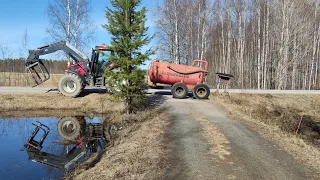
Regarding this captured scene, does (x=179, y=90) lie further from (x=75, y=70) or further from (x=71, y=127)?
(x=71, y=127)

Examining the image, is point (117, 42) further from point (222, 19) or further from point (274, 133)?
point (222, 19)

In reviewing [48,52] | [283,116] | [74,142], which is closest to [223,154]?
[74,142]

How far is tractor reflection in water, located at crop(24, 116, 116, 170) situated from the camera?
8355mm

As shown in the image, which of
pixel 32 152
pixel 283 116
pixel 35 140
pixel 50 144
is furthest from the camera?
pixel 283 116

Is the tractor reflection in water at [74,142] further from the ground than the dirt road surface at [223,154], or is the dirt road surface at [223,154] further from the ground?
the dirt road surface at [223,154]


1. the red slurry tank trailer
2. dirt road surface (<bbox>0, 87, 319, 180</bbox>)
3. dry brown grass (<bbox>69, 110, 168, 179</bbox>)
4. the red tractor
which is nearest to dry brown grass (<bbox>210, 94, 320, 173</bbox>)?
dirt road surface (<bbox>0, 87, 319, 180</bbox>)

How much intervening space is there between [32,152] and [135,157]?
151 inches

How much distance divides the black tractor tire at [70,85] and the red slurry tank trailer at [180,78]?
13.8ft

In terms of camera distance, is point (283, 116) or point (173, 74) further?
point (173, 74)

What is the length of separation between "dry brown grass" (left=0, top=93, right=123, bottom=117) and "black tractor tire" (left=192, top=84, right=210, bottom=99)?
15.5ft

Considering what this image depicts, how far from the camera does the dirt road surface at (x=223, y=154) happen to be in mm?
6535

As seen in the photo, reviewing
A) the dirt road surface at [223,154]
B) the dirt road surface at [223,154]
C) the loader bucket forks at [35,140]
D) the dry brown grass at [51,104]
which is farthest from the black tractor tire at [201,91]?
the loader bucket forks at [35,140]

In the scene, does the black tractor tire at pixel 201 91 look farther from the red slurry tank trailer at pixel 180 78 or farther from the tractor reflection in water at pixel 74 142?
the tractor reflection in water at pixel 74 142

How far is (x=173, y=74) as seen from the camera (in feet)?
57.4
